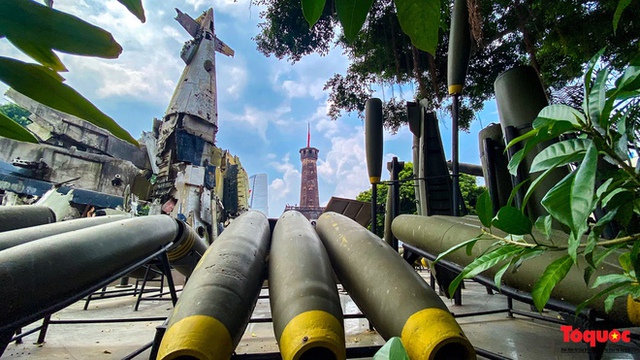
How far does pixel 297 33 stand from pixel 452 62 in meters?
4.58

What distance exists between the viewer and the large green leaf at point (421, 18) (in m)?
0.40

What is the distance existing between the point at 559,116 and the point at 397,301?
0.73m

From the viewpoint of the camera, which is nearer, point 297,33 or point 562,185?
point 562,185

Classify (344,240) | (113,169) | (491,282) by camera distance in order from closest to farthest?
(491,282)
(344,240)
(113,169)

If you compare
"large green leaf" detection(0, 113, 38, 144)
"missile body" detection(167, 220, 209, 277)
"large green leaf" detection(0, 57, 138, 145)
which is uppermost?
"large green leaf" detection(0, 57, 138, 145)

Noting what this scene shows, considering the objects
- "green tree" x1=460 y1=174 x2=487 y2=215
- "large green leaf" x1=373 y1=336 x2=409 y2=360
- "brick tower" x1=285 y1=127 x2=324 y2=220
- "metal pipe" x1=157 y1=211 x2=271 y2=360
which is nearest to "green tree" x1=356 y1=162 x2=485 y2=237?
"green tree" x1=460 y1=174 x2=487 y2=215

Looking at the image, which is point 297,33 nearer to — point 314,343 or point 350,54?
point 350,54

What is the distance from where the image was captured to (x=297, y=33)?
6.32 metres

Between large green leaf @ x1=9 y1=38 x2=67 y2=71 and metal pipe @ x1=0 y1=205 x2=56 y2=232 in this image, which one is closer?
large green leaf @ x1=9 y1=38 x2=67 y2=71

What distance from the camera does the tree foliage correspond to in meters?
4.48

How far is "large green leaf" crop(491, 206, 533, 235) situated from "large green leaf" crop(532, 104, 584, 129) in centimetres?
18

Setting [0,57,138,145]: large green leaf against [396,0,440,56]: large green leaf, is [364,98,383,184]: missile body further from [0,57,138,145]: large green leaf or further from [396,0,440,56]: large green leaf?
[0,57,138,145]: large green leaf

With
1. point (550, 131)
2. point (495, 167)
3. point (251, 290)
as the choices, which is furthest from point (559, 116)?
point (495, 167)

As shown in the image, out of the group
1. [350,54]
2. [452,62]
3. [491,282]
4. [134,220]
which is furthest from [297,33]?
[491,282]
